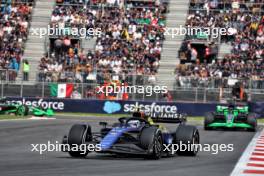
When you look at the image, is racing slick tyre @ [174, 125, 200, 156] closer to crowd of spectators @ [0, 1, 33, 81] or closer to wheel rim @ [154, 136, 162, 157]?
wheel rim @ [154, 136, 162, 157]

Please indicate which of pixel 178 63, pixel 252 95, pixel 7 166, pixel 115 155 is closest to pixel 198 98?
pixel 252 95

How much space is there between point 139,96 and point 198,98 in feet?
8.86

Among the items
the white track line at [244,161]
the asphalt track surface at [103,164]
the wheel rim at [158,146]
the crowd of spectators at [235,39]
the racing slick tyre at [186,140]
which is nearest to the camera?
the asphalt track surface at [103,164]

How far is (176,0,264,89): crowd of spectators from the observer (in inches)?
1415

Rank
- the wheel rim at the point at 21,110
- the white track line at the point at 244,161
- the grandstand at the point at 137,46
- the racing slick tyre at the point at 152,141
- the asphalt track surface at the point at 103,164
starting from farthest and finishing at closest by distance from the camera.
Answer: the grandstand at the point at 137,46 → the wheel rim at the point at 21,110 → the racing slick tyre at the point at 152,141 → the white track line at the point at 244,161 → the asphalt track surface at the point at 103,164

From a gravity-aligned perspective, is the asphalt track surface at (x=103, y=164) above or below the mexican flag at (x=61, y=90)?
below

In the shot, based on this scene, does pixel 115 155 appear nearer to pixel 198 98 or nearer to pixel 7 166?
pixel 7 166

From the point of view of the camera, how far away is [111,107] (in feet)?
120

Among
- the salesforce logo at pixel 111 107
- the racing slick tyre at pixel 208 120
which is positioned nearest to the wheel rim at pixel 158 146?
the racing slick tyre at pixel 208 120

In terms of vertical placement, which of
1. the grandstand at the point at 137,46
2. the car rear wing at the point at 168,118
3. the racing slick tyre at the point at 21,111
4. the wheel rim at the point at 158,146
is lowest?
the racing slick tyre at the point at 21,111

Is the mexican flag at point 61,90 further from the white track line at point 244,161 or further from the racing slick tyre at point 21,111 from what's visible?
the white track line at point 244,161

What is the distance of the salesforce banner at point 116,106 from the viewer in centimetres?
3531

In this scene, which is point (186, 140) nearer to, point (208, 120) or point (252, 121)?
point (208, 120)

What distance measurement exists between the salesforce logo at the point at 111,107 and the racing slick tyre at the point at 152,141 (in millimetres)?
22459
